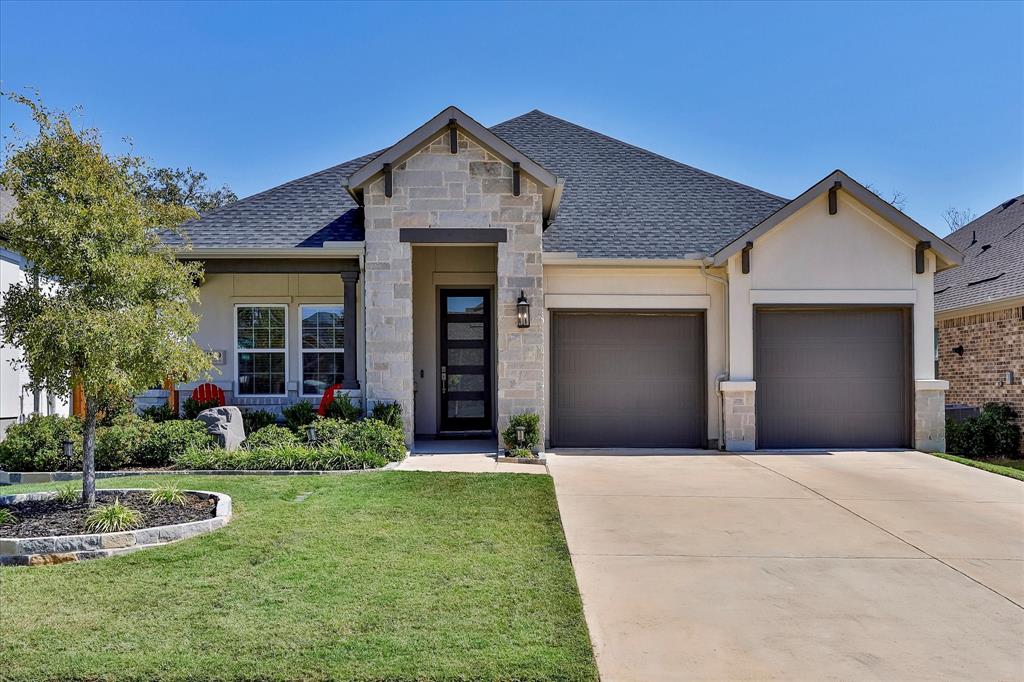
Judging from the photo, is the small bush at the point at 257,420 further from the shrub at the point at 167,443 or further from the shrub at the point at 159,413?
the shrub at the point at 167,443

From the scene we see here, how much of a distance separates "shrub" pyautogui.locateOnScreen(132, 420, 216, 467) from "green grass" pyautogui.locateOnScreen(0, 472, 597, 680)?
3.58 m

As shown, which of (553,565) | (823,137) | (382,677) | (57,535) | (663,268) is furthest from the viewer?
(823,137)

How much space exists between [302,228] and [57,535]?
7259mm

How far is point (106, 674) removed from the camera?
3.35 meters

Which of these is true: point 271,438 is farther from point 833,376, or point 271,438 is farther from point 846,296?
point 846,296

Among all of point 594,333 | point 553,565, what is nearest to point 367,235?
point 594,333

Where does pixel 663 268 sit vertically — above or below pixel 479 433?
above

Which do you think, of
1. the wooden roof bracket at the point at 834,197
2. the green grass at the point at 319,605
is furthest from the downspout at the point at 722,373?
the green grass at the point at 319,605

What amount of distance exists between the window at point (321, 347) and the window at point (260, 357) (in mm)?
370

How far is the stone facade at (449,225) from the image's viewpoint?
1066 centimetres

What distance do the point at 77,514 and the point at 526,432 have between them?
5976 millimetres

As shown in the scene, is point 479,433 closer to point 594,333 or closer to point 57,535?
point 594,333

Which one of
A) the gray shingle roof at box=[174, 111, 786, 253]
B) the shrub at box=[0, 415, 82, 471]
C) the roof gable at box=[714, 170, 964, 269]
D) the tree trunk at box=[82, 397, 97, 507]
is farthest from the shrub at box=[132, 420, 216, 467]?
the roof gable at box=[714, 170, 964, 269]

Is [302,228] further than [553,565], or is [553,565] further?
[302,228]
